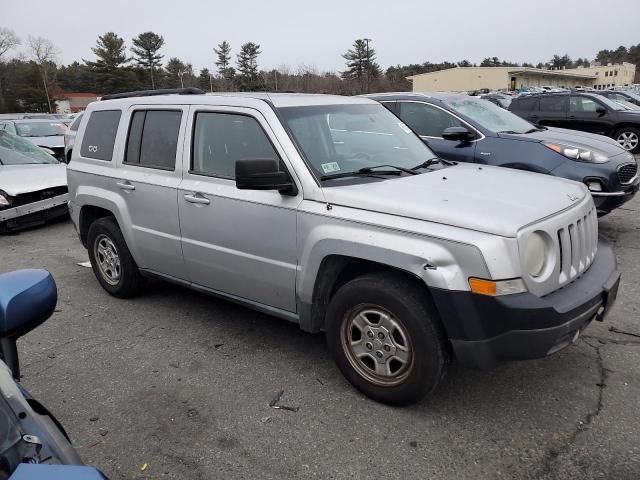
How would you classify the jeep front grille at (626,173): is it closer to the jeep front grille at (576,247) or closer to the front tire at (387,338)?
the jeep front grille at (576,247)

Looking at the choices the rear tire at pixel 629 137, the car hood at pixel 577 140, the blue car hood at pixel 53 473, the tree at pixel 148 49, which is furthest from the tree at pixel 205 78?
the blue car hood at pixel 53 473

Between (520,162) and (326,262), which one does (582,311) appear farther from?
(520,162)

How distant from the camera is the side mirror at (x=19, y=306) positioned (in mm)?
1998

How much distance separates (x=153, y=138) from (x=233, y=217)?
127 cm

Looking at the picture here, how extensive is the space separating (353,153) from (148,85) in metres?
87.1

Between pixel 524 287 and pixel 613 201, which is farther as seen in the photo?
pixel 613 201

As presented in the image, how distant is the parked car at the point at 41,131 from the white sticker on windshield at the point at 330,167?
12021 mm

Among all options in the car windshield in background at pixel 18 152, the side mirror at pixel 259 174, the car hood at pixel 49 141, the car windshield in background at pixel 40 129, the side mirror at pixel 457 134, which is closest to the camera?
the side mirror at pixel 259 174

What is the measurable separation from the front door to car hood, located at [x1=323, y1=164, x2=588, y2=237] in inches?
19.5

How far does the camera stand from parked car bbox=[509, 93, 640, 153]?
1357 centimetres

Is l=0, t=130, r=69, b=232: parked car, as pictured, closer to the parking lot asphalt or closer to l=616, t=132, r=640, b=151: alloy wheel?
the parking lot asphalt

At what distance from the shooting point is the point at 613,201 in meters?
6.28

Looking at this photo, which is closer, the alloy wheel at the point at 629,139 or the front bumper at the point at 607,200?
the front bumper at the point at 607,200

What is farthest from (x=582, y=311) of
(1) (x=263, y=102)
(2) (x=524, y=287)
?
(1) (x=263, y=102)
